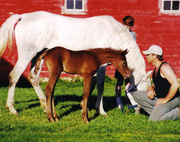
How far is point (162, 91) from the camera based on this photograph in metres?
6.20

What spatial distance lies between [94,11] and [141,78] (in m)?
6.41

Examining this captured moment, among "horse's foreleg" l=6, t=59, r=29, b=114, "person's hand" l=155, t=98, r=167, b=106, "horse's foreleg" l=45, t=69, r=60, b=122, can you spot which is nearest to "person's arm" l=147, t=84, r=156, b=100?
"person's hand" l=155, t=98, r=167, b=106

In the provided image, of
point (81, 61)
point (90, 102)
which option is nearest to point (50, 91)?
point (81, 61)

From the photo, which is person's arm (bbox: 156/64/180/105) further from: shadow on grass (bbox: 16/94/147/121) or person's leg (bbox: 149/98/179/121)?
shadow on grass (bbox: 16/94/147/121)

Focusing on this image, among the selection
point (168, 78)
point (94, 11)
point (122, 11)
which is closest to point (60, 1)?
point (94, 11)

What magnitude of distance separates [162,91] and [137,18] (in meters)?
7.12

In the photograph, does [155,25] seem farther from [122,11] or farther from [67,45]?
[67,45]

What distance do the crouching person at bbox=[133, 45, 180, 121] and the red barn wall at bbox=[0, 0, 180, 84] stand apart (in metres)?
6.61

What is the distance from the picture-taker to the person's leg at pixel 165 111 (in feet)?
20.1

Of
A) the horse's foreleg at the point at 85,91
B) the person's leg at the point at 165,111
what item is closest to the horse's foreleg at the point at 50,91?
the horse's foreleg at the point at 85,91

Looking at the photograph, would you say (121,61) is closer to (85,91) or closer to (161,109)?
(85,91)

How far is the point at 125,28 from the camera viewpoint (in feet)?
24.4

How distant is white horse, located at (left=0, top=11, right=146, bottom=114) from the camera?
694cm

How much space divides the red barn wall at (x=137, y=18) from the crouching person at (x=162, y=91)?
6.61 meters
